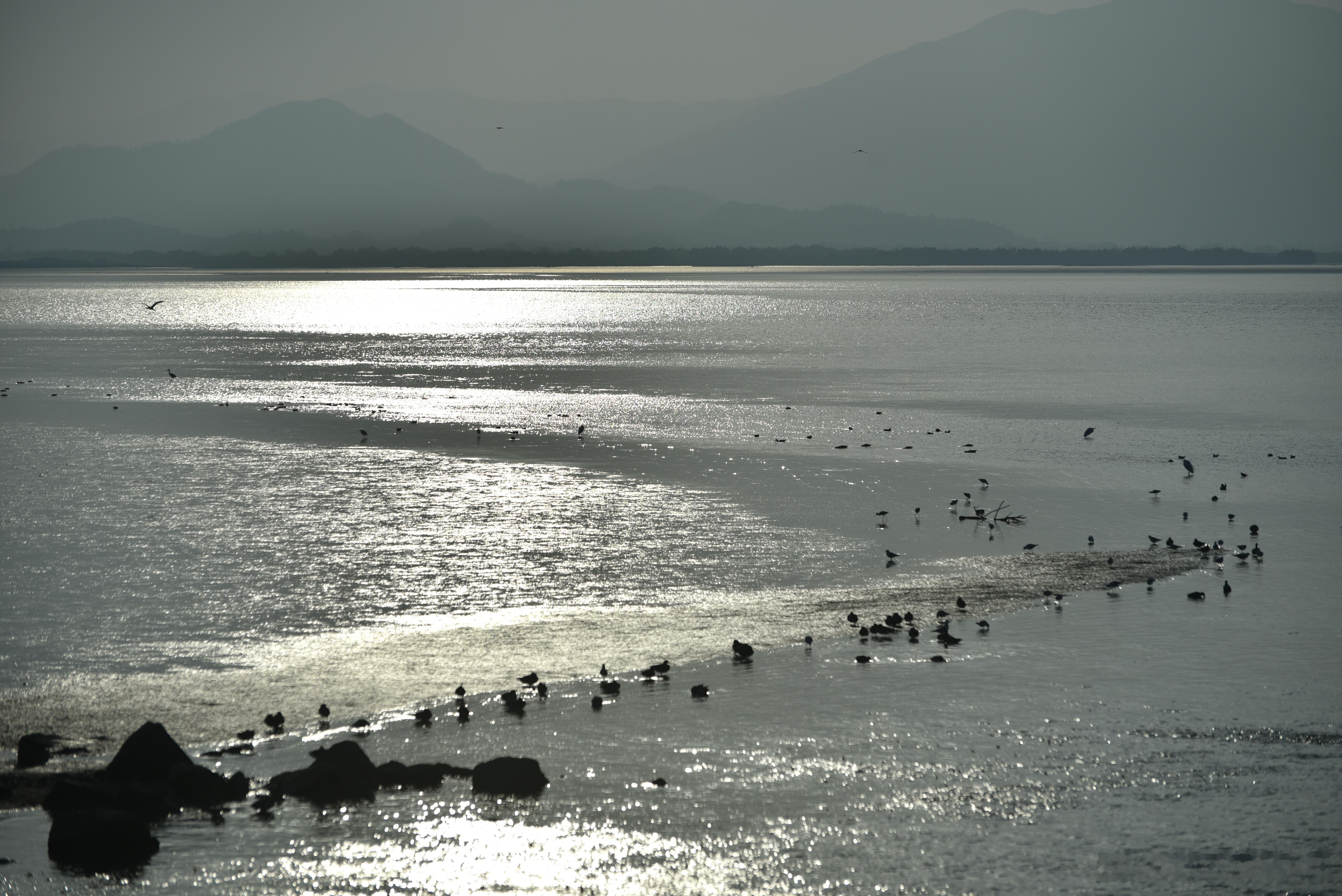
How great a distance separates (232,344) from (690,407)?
51344 millimetres

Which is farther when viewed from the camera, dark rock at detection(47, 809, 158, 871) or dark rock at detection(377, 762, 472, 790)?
dark rock at detection(377, 762, 472, 790)

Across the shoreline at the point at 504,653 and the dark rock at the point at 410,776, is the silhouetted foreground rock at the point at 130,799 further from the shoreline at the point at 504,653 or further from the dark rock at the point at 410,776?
the dark rock at the point at 410,776

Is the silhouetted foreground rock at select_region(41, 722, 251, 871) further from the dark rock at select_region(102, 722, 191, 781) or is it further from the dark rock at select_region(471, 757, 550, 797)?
the dark rock at select_region(471, 757, 550, 797)

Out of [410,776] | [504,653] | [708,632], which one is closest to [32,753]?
[410,776]

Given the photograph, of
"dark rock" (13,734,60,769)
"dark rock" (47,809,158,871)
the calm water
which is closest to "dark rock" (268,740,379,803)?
the calm water

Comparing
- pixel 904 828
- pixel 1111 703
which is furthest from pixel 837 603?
pixel 904 828

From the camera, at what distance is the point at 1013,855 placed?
9.55 meters

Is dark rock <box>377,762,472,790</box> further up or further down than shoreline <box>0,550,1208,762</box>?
further down

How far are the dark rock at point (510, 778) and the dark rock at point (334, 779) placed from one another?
0.95m

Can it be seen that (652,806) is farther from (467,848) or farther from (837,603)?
(837,603)

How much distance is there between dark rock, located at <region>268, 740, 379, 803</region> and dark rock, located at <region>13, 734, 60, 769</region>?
2.28 metres

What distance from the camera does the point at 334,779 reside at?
418 inches

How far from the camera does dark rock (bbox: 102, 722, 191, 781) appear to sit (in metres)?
10.6

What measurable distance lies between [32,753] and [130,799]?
1.72m
